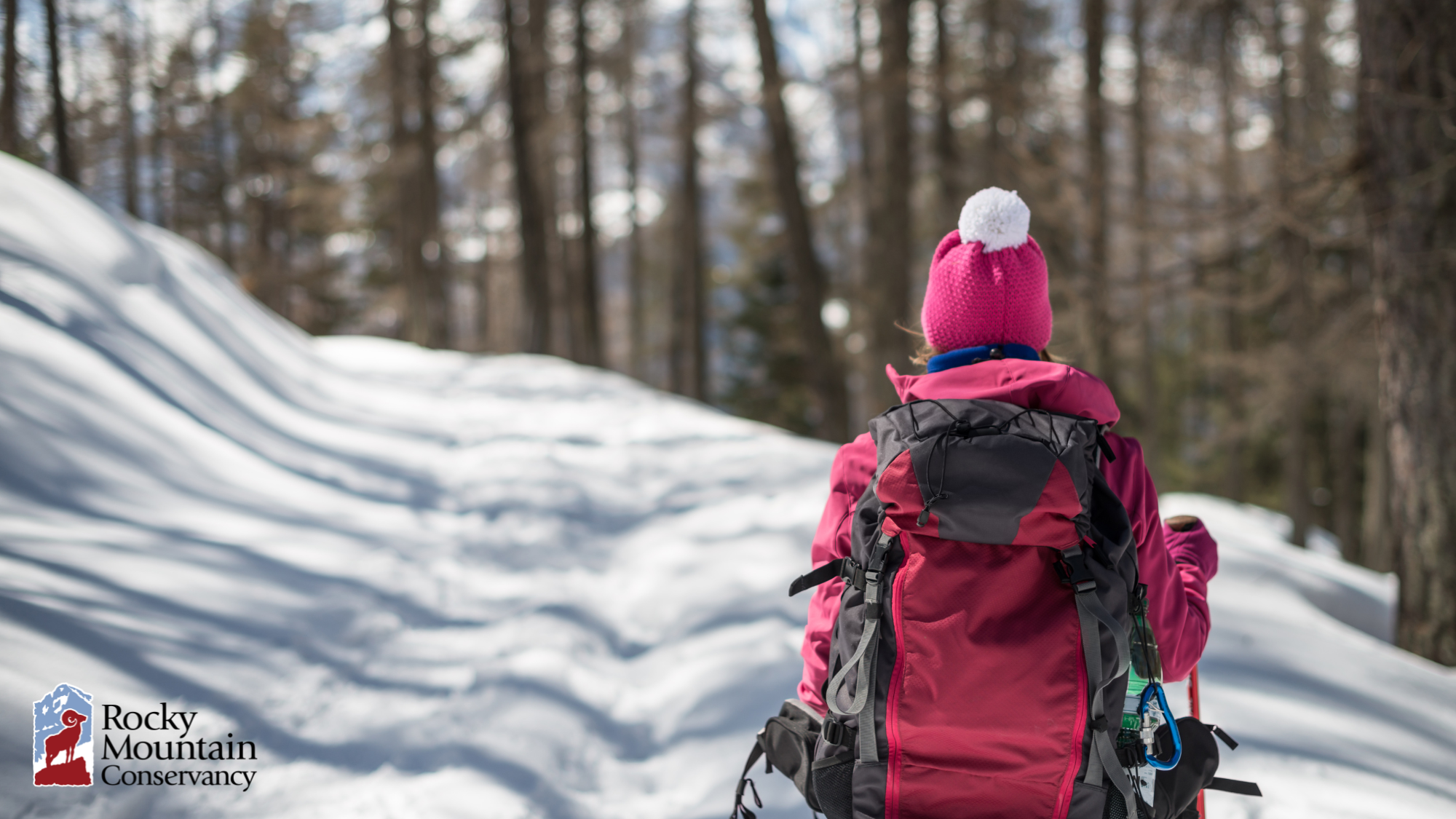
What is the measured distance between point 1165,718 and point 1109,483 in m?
0.47

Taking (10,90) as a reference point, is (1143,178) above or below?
below

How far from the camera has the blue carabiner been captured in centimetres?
157

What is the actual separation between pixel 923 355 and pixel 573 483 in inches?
151

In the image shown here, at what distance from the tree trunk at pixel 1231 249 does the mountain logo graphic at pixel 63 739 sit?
20.5ft

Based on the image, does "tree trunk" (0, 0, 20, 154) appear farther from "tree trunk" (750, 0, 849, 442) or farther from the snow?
"tree trunk" (750, 0, 849, 442)

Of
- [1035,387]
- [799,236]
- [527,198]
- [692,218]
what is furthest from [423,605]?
[692,218]

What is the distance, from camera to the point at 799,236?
8.62m

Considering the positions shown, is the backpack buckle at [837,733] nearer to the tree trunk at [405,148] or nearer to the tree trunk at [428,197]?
the tree trunk at [428,197]

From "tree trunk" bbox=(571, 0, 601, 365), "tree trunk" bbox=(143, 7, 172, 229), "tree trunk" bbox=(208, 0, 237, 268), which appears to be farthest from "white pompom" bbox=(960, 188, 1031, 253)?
"tree trunk" bbox=(208, 0, 237, 268)

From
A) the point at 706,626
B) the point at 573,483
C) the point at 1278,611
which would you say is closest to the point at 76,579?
Result: the point at 706,626

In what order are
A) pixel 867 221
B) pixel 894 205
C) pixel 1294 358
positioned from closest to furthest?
pixel 894 205 → pixel 1294 358 → pixel 867 221

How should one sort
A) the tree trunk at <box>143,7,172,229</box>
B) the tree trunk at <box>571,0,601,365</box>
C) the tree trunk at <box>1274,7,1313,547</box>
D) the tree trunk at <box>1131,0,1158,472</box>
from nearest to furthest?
the tree trunk at <box>1274,7,1313,547</box>
the tree trunk at <box>1131,0,1158,472</box>
the tree trunk at <box>571,0,601,365</box>
the tree trunk at <box>143,7,172,229</box>

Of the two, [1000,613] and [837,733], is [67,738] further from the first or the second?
[1000,613]

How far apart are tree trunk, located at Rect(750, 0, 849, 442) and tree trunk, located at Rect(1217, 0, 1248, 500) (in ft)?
11.8
